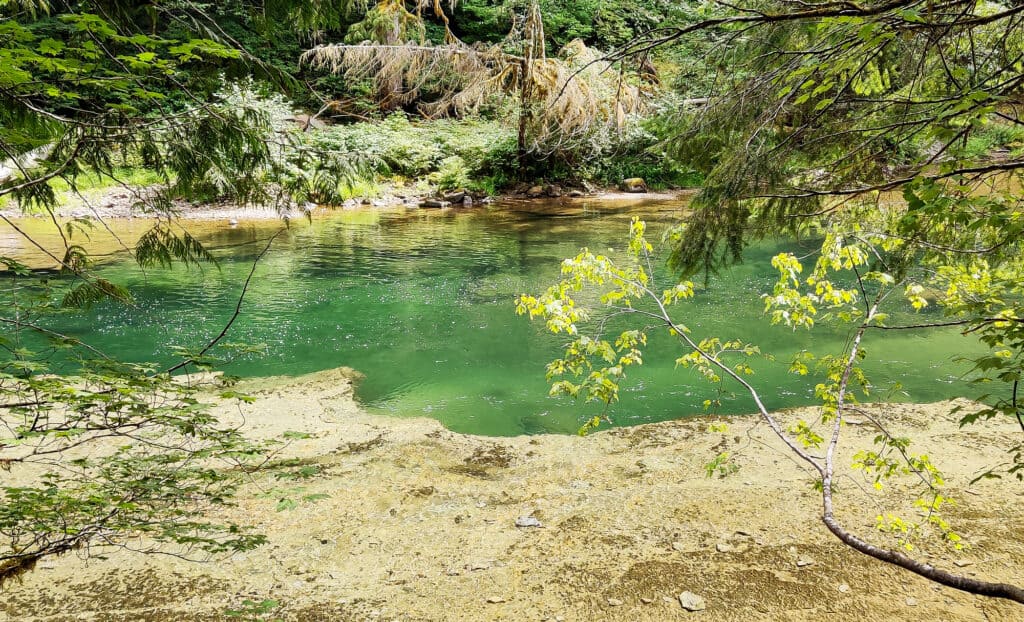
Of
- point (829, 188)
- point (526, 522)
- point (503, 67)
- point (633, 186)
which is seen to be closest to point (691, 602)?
point (526, 522)

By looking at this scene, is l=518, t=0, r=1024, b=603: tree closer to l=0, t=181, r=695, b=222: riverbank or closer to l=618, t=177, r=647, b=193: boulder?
l=0, t=181, r=695, b=222: riverbank

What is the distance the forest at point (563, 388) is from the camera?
8.04ft

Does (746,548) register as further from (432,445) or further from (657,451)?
(432,445)

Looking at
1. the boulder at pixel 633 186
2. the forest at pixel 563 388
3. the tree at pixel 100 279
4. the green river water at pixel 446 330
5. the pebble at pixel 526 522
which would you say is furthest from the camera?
the boulder at pixel 633 186

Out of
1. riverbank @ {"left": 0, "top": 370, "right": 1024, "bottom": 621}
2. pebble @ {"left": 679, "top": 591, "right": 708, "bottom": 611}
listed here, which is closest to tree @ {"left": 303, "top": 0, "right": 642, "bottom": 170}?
riverbank @ {"left": 0, "top": 370, "right": 1024, "bottom": 621}

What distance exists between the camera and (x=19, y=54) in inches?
86.4

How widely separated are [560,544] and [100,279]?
2872 mm

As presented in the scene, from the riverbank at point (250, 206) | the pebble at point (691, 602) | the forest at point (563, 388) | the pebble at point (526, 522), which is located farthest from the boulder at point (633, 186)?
the pebble at point (691, 602)

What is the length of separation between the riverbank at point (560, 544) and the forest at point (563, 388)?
0.02 meters

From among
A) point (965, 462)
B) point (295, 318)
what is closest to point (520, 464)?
point (965, 462)

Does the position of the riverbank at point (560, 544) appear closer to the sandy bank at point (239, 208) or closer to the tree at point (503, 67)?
the sandy bank at point (239, 208)

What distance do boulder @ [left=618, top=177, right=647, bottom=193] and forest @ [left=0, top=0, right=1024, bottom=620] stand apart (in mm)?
12050

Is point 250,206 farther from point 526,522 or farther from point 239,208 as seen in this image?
point 526,522

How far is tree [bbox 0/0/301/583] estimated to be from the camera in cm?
220
